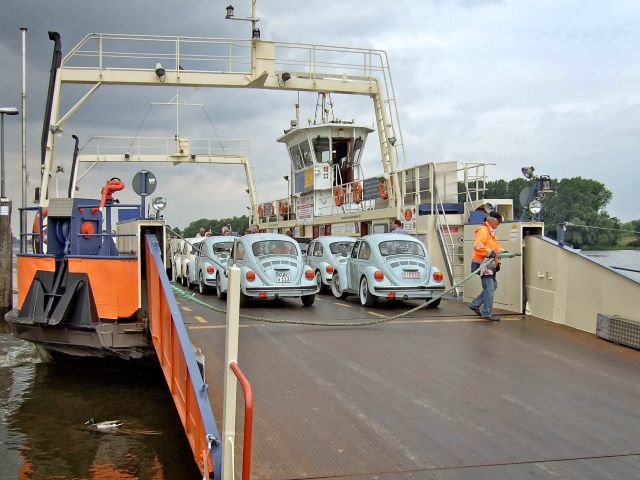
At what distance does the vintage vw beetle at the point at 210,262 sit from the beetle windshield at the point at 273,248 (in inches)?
76.1

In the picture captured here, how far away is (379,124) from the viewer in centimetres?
2006

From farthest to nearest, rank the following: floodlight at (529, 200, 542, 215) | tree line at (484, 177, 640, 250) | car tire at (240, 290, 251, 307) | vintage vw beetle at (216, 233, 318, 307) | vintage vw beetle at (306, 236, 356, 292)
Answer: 1. vintage vw beetle at (306, 236, 356, 292)
2. car tire at (240, 290, 251, 307)
3. vintage vw beetle at (216, 233, 318, 307)
4. floodlight at (529, 200, 542, 215)
5. tree line at (484, 177, 640, 250)

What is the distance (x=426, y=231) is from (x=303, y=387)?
1138cm

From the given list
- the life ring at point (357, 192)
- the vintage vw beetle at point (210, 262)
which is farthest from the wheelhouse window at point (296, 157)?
the vintage vw beetle at point (210, 262)

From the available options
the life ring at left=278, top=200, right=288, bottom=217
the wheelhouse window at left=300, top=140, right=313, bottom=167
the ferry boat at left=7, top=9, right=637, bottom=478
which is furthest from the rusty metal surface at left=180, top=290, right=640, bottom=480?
the life ring at left=278, top=200, right=288, bottom=217

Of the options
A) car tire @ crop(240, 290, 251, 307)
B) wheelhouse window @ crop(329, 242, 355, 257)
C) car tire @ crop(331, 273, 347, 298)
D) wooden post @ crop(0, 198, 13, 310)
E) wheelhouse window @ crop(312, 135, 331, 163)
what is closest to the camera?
car tire @ crop(240, 290, 251, 307)

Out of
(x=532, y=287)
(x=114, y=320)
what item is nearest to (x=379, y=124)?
(x=532, y=287)

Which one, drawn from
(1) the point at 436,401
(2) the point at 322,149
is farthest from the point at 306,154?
(1) the point at 436,401

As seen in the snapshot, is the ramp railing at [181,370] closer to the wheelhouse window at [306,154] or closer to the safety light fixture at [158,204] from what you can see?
the safety light fixture at [158,204]

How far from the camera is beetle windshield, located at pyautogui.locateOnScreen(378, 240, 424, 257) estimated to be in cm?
1405

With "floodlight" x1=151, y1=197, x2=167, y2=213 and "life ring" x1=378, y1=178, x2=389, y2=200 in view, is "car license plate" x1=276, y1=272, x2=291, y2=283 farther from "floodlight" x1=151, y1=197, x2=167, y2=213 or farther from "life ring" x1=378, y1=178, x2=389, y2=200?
"life ring" x1=378, y1=178, x2=389, y2=200

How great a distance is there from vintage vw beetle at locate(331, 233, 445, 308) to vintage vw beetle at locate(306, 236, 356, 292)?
2.18 meters

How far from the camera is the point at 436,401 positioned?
6277mm

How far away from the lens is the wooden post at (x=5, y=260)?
19656mm
